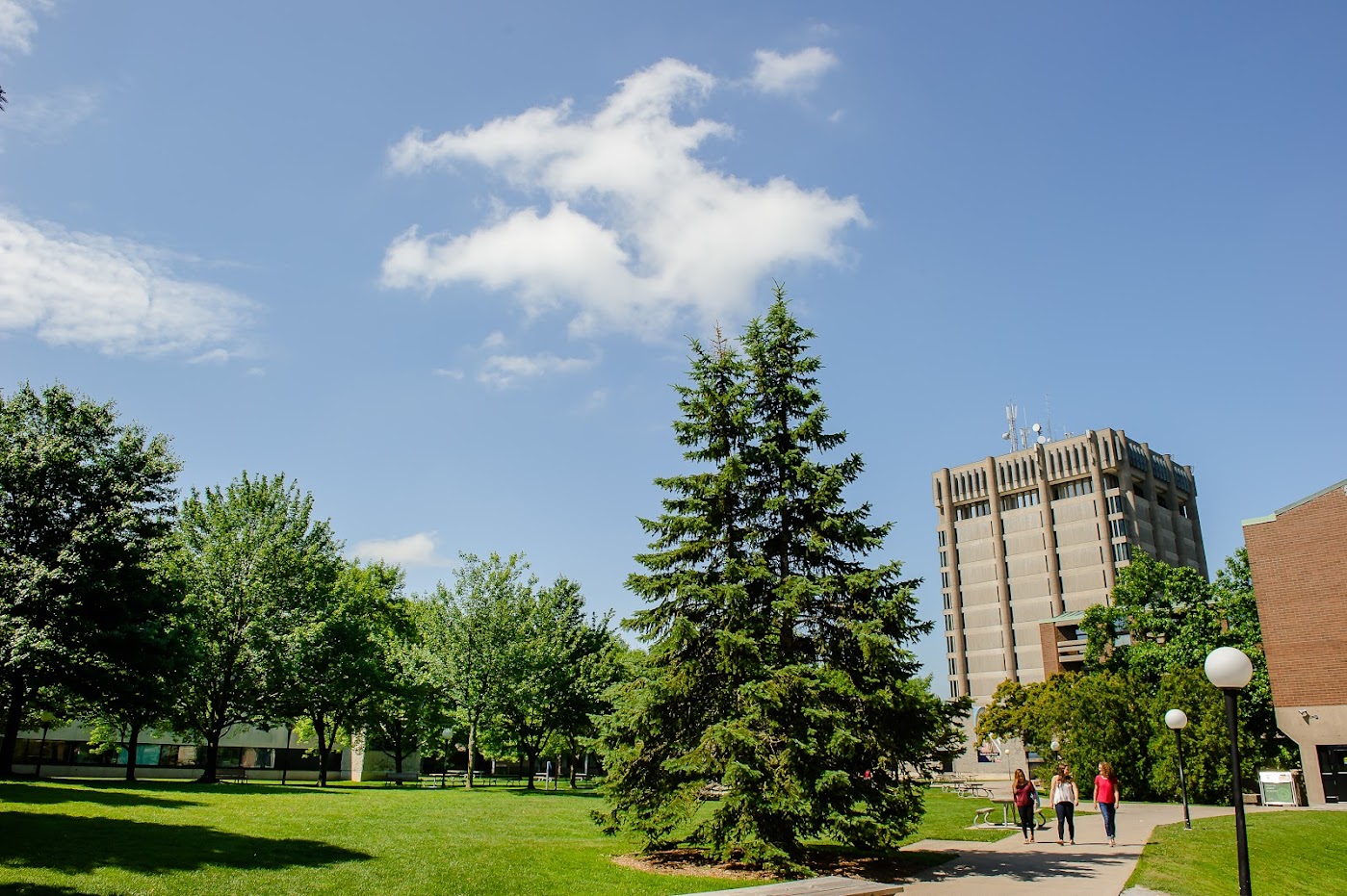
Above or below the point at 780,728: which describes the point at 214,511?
above

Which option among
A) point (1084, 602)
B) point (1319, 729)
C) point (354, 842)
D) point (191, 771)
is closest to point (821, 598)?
point (354, 842)

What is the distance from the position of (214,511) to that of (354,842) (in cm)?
2786

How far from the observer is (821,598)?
1730cm

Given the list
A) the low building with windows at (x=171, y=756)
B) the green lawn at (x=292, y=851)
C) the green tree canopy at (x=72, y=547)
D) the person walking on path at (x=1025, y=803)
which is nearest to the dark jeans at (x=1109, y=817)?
the person walking on path at (x=1025, y=803)

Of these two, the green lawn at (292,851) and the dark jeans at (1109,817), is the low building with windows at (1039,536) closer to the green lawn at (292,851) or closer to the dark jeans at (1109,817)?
the dark jeans at (1109,817)

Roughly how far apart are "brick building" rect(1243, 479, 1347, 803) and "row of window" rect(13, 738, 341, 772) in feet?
175

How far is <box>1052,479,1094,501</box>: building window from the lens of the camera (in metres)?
116

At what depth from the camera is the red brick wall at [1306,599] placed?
37312mm

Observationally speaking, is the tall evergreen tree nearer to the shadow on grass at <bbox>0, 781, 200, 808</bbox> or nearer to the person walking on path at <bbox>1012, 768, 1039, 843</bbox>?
the person walking on path at <bbox>1012, 768, 1039, 843</bbox>

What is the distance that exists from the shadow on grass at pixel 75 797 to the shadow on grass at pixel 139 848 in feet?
14.3

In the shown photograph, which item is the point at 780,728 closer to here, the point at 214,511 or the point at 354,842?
the point at 354,842

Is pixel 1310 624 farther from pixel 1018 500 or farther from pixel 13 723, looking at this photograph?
pixel 1018 500

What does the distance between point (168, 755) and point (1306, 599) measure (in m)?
61.1

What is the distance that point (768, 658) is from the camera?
16359 millimetres
